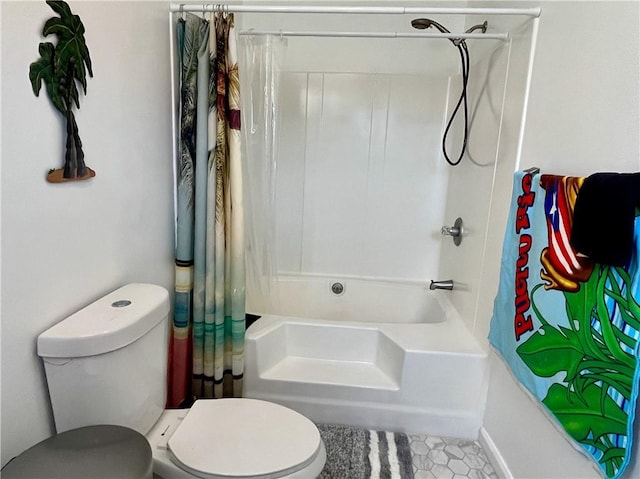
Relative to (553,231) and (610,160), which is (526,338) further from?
(610,160)

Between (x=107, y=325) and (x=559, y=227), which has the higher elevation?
(x=559, y=227)

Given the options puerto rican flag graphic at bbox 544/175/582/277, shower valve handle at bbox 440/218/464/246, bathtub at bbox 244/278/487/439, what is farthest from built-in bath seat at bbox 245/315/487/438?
puerto rican flag graphic at bbox 544/175/582/277

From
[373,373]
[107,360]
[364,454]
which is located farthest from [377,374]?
[107,360]

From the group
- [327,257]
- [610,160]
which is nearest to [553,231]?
[610,160]

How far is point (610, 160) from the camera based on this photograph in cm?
103

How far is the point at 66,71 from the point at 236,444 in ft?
3.46

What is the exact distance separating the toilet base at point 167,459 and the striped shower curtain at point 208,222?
42cm

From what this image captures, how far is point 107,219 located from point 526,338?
53.1 inches

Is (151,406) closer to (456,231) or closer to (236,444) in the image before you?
(236,444)

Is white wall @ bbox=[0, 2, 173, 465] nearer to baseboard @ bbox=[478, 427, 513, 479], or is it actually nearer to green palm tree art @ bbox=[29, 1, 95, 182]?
green palm tree art @ bbox=[29, 1, 95, 182]

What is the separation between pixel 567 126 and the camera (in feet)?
3.99

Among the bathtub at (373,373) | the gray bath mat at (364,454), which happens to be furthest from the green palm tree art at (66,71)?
the gray bath mat at (364,454)

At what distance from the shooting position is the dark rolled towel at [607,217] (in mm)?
845

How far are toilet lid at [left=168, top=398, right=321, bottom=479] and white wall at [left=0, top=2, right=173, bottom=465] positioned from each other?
371 mm
